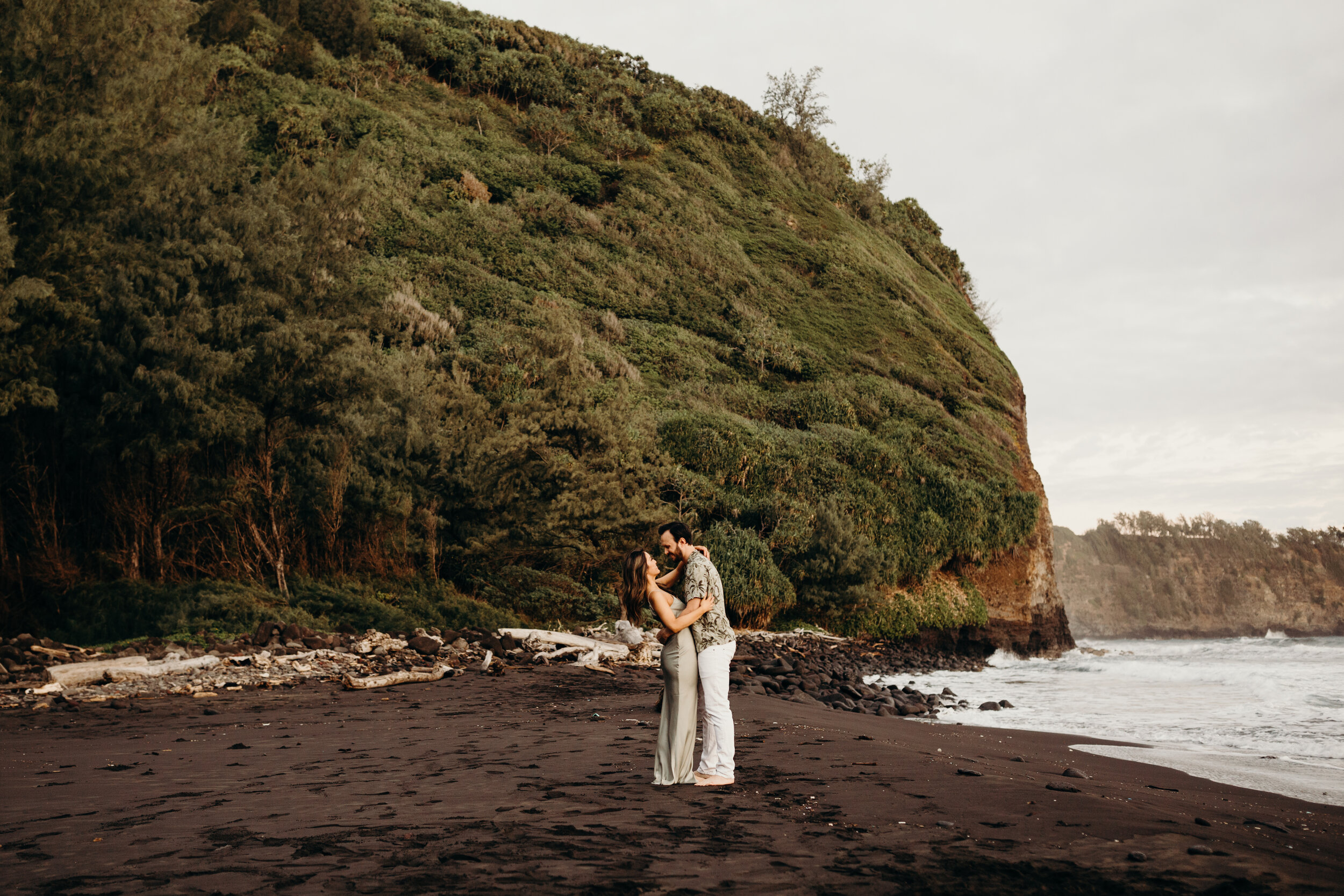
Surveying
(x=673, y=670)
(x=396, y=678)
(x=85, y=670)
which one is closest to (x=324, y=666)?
(x=396, y=678)

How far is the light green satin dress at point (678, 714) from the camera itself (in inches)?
226

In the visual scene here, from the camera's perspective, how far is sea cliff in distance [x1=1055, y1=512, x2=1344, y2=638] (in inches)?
3209

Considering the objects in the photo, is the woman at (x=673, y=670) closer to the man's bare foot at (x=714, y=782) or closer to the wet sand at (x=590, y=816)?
the man's bare foot at (x=714, y=782)

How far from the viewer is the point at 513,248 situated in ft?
122

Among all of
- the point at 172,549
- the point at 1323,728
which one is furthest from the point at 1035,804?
the point at 172,549

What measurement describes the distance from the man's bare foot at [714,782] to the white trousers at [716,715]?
24 millimetres

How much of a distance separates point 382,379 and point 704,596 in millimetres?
12743

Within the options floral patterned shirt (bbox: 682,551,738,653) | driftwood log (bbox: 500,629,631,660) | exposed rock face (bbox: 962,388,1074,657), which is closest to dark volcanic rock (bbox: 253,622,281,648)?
driftwood log (bbox: 500,629,631,660)

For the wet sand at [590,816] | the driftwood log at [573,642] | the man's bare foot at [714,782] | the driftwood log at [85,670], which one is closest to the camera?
the wet sand at [590,816]

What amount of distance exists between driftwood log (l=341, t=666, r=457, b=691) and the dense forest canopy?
386 centimetres

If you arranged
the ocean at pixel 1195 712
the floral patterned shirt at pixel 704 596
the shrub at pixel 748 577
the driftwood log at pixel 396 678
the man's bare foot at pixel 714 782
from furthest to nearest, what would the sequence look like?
the shrub at pixel 748 577, the driftwood log at pixel 396 678, the ocean at pixel 1195 712, the floral patterned shirt at pixel 704 596, the man's bare foot at pixel 714 782

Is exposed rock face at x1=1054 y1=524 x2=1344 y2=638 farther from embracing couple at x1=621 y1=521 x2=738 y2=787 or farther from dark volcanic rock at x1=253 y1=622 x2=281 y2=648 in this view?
embracing couple at x1=621 y1=521 x2=738 y2=787

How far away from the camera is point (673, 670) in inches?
229

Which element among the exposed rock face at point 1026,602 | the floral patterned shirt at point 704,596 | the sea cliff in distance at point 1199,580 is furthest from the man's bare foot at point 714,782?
the sea cliff in distance at point 1199,580
